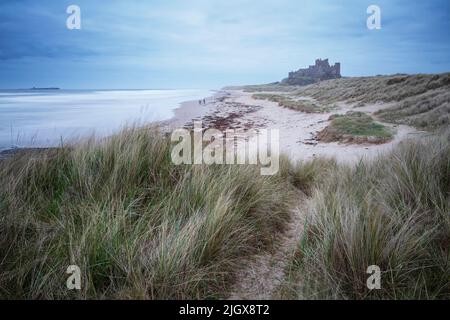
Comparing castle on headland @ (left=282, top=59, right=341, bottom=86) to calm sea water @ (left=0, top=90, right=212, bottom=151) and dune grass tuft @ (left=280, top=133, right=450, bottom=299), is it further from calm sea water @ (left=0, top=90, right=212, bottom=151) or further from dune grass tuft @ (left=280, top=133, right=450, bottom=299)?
dune grass tuft @ (left=280, top=133, right=450, bottom=299)

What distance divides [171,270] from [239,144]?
7.66 m

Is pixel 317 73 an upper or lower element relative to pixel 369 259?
upper

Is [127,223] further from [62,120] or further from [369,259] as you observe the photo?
[62,120]

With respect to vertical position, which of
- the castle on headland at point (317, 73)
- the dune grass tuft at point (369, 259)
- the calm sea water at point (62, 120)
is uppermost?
the castle on headland at point (317, 73)

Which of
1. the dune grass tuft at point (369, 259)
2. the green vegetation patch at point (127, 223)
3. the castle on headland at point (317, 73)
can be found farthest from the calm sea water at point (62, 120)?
the castle on headland at point (317, 73)

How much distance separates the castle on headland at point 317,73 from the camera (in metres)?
98.8

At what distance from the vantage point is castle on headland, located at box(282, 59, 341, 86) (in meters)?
98.8

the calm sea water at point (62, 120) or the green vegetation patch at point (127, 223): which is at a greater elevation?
the calm sea water at point (62, 120)

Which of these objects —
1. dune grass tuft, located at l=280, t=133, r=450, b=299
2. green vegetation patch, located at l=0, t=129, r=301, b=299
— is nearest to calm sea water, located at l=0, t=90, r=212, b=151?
green vegetation patch, located at l=0, t=129, r=301, b=299

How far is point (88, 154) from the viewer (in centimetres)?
339

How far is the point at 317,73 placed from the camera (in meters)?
104

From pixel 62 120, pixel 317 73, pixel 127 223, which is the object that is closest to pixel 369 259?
pixel 127 223

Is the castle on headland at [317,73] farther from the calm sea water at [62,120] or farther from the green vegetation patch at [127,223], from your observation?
the green vegetation patch at [127,223]
